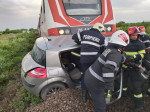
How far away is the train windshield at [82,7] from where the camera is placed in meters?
5.50

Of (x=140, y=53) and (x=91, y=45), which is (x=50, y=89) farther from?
(x=140, y=53)

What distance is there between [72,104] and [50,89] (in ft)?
2.27

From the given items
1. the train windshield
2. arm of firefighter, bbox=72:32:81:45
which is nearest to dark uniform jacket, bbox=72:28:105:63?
arm of firefighter, bbox=72:32:81:45

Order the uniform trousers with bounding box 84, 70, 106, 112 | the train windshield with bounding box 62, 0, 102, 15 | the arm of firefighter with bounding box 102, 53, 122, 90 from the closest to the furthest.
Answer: the arm of firefighter with bounding box 102, 53, 122, 90 → the uniform trousers with bounding box 84, 70, 106, 112 → the train windshield with bounding box 62, 0, 102, 15

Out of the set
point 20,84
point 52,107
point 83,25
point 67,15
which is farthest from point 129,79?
point 20,84

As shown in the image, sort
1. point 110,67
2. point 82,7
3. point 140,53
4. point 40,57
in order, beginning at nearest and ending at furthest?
point 110,67, point 140,53, point 40,57, point 82,7

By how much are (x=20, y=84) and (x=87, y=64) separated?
294 cm

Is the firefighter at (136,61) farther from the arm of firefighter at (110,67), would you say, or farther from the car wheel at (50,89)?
the car wheel at (50,89)

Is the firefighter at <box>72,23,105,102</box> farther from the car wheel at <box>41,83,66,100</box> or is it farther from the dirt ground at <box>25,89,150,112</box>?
the car wheel at <box>41,83,66,100</box>

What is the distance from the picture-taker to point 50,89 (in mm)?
3422

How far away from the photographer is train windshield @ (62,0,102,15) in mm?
5504

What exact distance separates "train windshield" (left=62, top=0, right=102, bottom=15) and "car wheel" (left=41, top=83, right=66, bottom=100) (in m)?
3.11

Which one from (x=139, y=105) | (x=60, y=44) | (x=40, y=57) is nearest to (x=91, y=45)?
(x=60, y=44)

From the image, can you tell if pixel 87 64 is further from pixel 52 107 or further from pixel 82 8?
pixel 82 8
